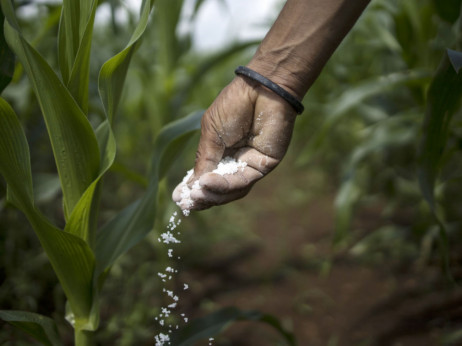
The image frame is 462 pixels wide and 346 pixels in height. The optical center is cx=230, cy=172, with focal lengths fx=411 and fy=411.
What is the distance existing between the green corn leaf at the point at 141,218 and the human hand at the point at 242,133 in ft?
0.30

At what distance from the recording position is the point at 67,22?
0.66 meters

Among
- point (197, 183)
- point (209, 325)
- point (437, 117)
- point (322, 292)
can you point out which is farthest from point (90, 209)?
point (322, 292)

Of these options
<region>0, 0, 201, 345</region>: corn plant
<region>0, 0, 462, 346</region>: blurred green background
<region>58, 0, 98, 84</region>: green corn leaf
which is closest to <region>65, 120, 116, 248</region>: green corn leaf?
<region>0, 0, 201, 345</region>: corn plant

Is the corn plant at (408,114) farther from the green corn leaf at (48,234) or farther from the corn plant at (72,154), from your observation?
the green corn leaf at (48,234)

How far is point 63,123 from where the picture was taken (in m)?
0.66

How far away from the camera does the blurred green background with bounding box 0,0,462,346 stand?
3.94 ft

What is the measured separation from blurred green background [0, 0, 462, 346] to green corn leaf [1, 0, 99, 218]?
0.24 meters

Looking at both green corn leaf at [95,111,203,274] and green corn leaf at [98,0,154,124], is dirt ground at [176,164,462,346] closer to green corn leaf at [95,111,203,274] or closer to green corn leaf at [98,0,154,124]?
green corn leaf at [95,111,203,274]

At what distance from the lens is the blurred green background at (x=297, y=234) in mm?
1200

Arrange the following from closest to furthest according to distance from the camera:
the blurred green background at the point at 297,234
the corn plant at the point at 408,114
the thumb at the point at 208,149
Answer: the thumb at the point at 208,149, the corn plant at the point at 408,114, the blurred green background at the point at 297,234

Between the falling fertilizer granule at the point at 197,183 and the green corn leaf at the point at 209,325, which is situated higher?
the falling fertilizer granule at the point at 197,183

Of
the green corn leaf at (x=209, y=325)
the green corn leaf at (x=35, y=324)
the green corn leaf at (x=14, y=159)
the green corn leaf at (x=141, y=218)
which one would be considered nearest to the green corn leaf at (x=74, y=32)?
the green corn leaf at (x=14, y=159)

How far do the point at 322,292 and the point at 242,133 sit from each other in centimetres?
96

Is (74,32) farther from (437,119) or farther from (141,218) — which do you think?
(437,119)
